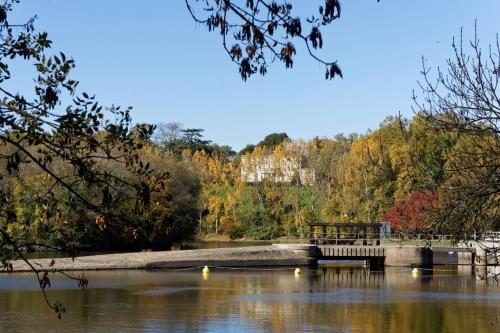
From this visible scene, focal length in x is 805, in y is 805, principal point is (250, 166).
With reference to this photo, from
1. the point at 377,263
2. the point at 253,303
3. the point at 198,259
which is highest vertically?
the point at 198,259

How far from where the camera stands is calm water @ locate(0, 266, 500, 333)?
2266 cm

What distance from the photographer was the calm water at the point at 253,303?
22656mm

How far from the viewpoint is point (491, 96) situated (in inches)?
406

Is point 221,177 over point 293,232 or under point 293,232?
over

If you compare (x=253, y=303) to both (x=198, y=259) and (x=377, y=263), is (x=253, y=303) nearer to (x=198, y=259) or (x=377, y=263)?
(x=198, y=259)

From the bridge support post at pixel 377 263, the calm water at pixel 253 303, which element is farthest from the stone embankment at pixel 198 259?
the bridge support post at pixel 377 263

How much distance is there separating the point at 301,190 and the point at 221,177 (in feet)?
27.0

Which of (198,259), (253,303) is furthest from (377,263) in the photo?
(253,303)

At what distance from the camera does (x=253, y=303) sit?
92.2 feet

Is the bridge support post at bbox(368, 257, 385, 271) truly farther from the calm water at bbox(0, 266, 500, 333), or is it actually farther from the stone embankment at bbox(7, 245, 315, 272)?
the calm water at bbox(0, 266, 500, 333)

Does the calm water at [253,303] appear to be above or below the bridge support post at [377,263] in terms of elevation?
below

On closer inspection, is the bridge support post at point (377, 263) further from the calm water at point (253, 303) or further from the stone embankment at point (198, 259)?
the calm water at point (253, 303)

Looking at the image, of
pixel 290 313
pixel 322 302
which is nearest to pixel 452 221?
pixel 290 313

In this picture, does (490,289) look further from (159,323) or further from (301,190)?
(301,190)
